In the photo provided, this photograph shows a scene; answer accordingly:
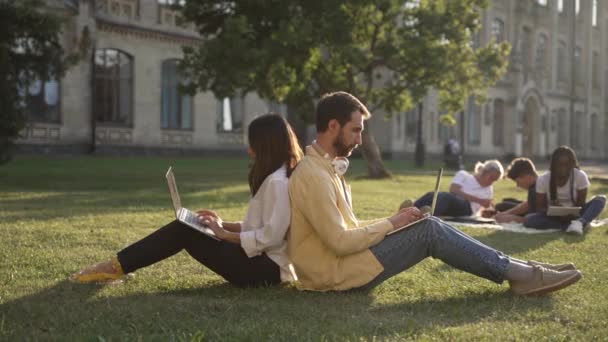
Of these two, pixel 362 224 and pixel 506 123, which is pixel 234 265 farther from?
pixel 506 123

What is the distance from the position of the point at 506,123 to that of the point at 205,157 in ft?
68.7

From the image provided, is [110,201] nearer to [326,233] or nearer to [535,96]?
[326,233]

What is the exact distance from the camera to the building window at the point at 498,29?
45028 millimetres

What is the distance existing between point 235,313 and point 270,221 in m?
0.70

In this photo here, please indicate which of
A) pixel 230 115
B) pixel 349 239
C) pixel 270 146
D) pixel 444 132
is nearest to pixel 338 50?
pixel 270 146

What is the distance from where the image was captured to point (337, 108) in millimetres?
4836

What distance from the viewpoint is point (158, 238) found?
207 inches

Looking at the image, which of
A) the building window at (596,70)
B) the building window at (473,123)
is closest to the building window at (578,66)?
the building window at (596,70)

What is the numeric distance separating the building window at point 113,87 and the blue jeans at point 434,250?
26486 millimetres

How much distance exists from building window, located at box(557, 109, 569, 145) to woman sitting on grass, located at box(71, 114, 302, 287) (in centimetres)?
4938

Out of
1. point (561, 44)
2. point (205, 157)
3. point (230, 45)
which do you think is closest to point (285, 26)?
point (230, 45)

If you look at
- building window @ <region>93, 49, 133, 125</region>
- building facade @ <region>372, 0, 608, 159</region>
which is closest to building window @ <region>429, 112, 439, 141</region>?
building facade @ <region>372, 0, 608, 159</region>

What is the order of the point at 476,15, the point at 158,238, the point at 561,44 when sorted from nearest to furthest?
the point at 158,238, the point at 476,15, the point at 561,44

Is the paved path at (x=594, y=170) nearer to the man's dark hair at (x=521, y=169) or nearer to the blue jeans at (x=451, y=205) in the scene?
the man's dark hair at (x=521, y=169)
